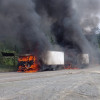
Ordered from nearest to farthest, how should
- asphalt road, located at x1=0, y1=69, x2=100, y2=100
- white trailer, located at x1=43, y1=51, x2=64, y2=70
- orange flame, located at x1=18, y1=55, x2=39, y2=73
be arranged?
1. asphalt road, located at x1=0, y1=69, x2=100, y2=100
2. orange flame, located at x1=18, y1=55, x2=39, y2=73
3. white trailer, located at x1=43, y1=51, x2=64, y2=70

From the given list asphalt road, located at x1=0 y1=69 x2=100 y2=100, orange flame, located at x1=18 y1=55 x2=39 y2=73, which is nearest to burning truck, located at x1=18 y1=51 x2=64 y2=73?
orange flame, located at x1=18 y1=55 x2=39 y2=73

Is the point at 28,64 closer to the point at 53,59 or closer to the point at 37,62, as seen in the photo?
the point at 37,62

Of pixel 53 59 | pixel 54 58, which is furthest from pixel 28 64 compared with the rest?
pixel 54 58

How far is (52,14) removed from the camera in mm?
28297

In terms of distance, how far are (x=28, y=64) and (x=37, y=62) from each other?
108 cm

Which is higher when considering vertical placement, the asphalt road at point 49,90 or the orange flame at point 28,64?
the orange flame at point 28,64

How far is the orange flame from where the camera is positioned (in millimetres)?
19500

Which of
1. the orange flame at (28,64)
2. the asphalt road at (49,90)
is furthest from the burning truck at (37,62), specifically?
the asphalt road at (49,90)

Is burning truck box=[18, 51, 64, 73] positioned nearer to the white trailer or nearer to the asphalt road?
the white trailer

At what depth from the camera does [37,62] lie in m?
20.0

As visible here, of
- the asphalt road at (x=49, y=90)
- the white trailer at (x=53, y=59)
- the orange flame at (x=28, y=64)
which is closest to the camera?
the asphalt road at (x=49, y=90)

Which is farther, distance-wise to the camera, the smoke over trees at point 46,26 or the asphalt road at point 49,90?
the smoke over trees at point 46,26

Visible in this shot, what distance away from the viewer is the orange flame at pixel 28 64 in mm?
19500

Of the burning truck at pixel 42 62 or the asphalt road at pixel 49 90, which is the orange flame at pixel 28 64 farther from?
the asphalt road at pixel 49 90
